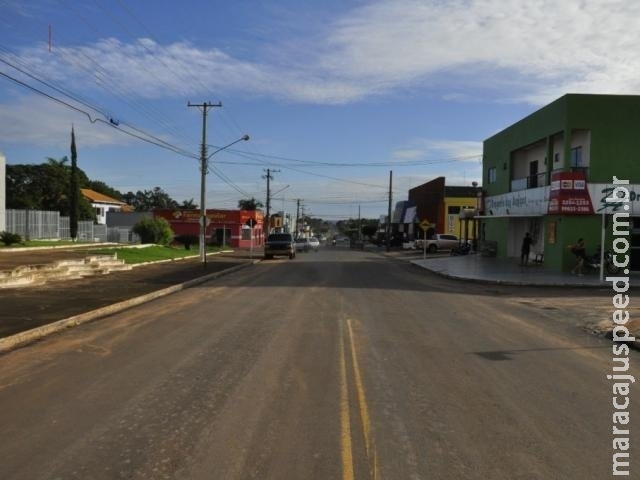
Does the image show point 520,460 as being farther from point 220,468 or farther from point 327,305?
point 327,305

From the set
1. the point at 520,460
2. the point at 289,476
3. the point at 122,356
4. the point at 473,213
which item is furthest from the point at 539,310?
the point at 473,213

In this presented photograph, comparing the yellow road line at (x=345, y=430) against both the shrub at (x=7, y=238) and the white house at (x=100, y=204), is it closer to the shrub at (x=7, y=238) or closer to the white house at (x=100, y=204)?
the shrub at (x=7, y=238)

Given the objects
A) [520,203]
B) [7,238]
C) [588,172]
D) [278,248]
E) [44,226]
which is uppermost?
[588,172]

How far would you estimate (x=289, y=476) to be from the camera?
4.87 metres

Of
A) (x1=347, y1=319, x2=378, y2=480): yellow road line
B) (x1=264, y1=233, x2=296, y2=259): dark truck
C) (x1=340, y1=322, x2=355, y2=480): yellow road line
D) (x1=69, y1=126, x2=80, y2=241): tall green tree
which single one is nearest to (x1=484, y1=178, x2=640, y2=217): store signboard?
(x1=347, y1=319, x2=378, y2=480): yellow road line

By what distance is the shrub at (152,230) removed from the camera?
171 ft

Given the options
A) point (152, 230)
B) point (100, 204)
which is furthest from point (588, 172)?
point (100, 204)

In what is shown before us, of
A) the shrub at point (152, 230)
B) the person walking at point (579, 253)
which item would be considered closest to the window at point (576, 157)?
the person walking at point (579, 253)

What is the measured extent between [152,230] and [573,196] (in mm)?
33947

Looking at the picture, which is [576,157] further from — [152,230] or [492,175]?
[152,230]

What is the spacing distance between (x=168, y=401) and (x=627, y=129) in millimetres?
27296

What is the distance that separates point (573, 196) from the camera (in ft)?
92.8

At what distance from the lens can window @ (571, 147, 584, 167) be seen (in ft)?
99.4

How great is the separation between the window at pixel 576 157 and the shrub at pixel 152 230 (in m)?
33.0
